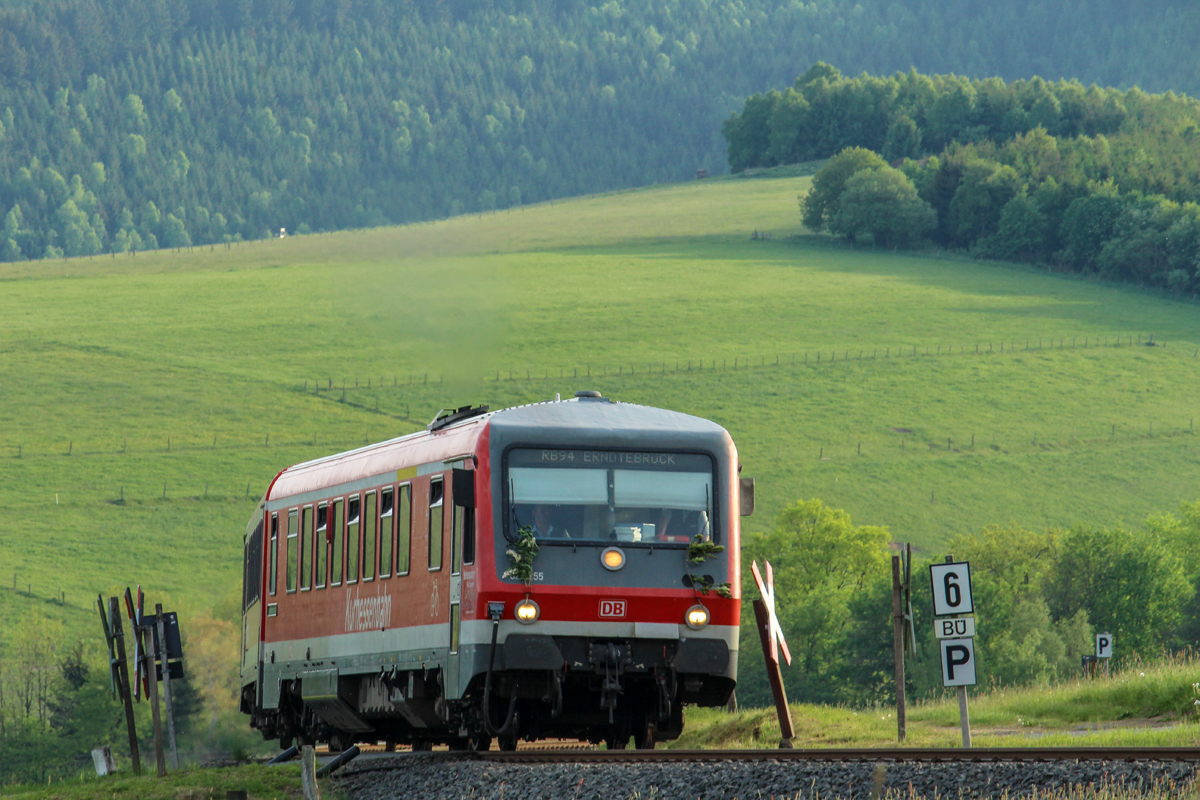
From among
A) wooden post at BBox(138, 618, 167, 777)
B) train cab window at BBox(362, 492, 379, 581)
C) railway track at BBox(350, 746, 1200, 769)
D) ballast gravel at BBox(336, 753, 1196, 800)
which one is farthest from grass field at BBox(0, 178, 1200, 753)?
ballast gravel at BBox(336, 753, 1196, 800)

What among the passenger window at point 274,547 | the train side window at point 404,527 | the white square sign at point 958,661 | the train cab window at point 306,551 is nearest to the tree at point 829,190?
the passenger window at point 274,547

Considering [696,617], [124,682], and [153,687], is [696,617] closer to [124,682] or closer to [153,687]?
[153,687]

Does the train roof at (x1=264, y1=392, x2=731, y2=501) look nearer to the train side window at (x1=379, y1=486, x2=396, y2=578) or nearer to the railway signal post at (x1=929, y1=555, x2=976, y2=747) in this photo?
the train side window at (x1=379, y1=486, x2=396, y2=578)

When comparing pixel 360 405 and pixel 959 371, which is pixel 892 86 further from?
pixel 360 405

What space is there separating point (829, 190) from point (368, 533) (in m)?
127

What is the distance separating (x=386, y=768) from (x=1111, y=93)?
619 ft

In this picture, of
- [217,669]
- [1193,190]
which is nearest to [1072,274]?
[1193,190]

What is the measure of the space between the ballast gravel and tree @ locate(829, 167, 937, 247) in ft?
413

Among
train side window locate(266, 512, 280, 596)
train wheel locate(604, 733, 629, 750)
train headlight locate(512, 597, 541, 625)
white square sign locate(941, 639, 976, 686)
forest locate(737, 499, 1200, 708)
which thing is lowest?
forest locate(737, 499, 1200, 708)

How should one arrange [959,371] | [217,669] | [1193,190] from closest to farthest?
Answer: [217,669] → [959,371] → [1193,190]

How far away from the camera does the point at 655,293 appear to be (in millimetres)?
106000

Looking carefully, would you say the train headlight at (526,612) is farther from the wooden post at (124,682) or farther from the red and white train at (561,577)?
the wooden post at (124,682)

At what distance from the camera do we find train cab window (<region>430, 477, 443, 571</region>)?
17.1 metres

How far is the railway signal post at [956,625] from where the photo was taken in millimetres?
15938
